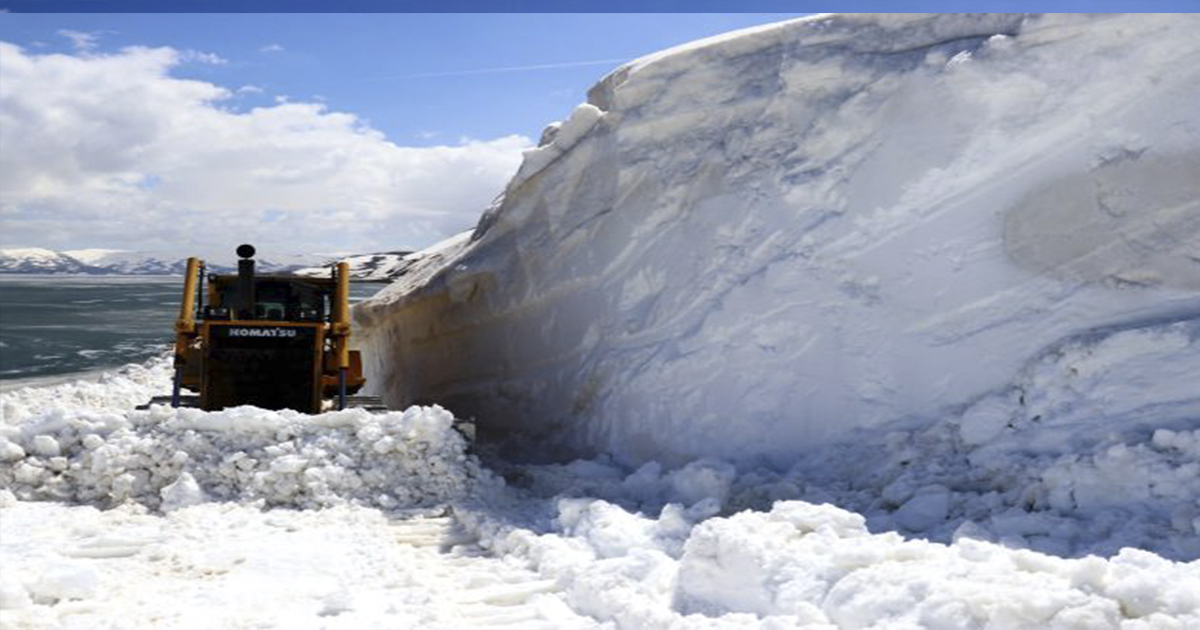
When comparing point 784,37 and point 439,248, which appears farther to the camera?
point 439,248

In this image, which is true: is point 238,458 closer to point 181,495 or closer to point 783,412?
point 181,495

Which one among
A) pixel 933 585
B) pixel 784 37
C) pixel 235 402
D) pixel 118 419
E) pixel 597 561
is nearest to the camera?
pixel 933 585

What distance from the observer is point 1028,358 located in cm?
669

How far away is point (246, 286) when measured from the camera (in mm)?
9891

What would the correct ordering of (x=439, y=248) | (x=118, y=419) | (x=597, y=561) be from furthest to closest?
1. (x=439, y=248)
2. (x=118, y=419)
3. (x=597, y=561)

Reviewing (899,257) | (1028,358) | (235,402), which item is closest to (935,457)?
(1028,358)

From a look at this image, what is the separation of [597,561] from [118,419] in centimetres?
384

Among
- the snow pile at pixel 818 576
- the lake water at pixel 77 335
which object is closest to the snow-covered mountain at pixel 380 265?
the lake water at pixel 77 335

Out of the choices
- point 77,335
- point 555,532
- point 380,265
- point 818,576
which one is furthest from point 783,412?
point 77,335

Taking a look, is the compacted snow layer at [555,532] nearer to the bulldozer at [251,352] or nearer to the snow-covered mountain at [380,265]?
the bulldozer at [251,352]

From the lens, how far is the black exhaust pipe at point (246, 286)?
32.4 ft

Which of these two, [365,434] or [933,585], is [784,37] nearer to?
[365,434]

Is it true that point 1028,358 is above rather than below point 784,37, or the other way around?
below

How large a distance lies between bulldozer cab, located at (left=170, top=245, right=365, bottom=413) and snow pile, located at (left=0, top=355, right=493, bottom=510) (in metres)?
1.70
